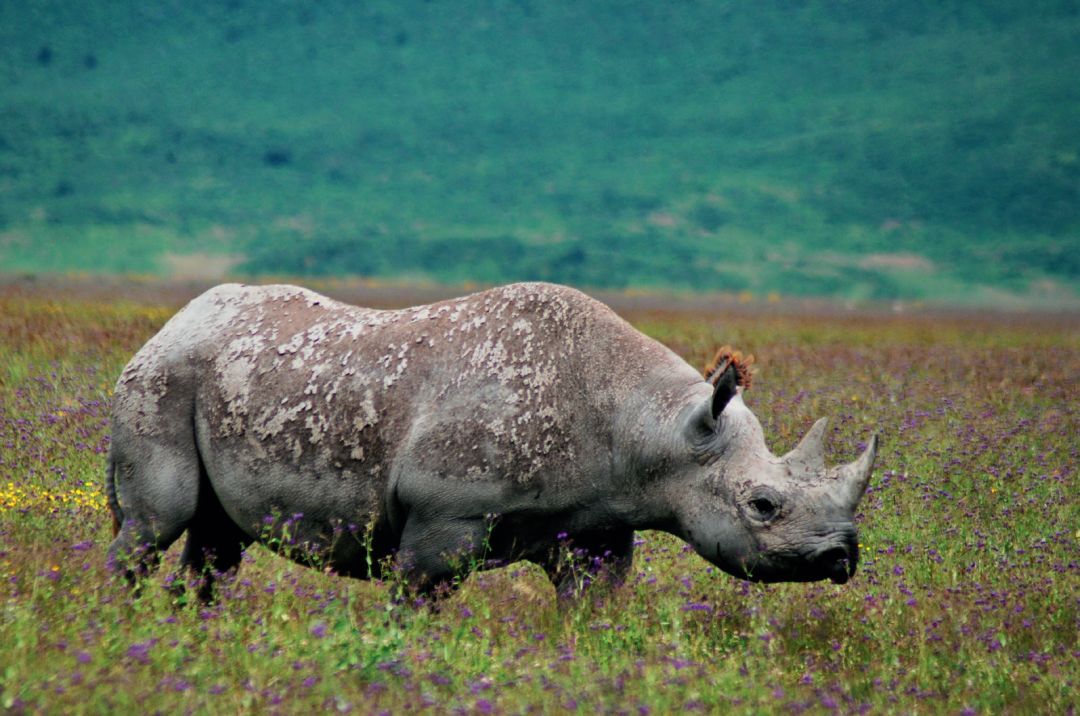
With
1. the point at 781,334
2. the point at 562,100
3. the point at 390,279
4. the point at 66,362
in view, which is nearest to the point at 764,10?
the point at 562,100

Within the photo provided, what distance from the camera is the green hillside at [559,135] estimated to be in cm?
8662

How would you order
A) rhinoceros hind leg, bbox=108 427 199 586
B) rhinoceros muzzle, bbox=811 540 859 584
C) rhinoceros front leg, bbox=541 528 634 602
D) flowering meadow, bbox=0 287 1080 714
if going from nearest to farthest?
flowering meadow, bbox=0 287 1080 714 → rhinoceros muzzle, bbox=811 540 859 584 → rhinoceros front leg, bbox=541 528 634 602 → rhinoceros hind leg, bbox=108 427 199 586

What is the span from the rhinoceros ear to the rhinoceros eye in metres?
0.47

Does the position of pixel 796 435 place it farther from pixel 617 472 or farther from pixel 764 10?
pixel 764 10

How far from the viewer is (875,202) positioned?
9681 centimetres

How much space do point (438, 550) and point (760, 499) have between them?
1.63m

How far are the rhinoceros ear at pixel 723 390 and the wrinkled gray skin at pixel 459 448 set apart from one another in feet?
0.04

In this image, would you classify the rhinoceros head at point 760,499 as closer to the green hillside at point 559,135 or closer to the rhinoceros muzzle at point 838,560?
the rhinoceros muzzle at point 838,560

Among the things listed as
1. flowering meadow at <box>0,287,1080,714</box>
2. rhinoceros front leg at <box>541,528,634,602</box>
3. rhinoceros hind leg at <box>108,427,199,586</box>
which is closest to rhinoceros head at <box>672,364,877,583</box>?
flowering meadow at <box>0,287,1080,714</box>

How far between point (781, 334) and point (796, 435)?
14529 millimetres

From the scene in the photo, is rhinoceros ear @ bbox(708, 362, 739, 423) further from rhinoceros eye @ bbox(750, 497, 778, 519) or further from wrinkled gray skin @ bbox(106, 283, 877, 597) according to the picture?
rhinoceros eye @ bbox(750, 497, 778, 519)

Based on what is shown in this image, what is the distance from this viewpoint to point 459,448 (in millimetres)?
6578

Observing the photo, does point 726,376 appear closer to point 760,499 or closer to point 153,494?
point 760,499

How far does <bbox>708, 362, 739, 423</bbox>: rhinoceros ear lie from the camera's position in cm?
655
